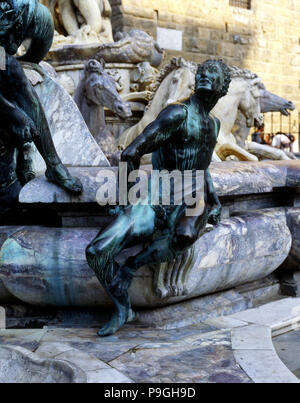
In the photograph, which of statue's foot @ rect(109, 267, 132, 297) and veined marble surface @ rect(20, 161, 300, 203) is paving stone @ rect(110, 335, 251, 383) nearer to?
statue's foot @ rect(109, 267, 132, 297)

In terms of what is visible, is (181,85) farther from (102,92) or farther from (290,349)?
(290,349)

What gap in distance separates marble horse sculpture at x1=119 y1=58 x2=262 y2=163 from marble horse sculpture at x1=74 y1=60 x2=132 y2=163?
69 centimetres

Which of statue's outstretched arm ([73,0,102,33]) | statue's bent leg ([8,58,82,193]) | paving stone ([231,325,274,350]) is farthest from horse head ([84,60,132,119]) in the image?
statue's outstretched arm ([73,0,102,33])

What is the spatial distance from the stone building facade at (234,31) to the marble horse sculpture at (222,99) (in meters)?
5.80

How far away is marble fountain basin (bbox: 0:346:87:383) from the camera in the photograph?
7.09 feet

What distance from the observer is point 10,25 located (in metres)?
2.62

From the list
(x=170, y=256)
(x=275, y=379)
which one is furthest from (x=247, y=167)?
(x=275, y=379)

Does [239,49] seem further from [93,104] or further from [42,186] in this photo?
[42,186]

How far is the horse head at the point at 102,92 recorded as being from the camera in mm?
4406

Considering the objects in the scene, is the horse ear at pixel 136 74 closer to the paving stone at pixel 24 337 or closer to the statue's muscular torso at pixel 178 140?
the statue's muscular torso at pixel 178 140

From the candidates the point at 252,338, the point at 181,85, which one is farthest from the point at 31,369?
the point at 181,85

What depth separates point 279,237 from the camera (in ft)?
→ 11.3

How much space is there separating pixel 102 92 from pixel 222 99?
64.9 inches

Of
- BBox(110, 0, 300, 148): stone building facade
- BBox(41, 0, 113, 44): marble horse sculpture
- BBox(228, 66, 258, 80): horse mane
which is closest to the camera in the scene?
BBox(228, 66, 258, 80): horse mane
